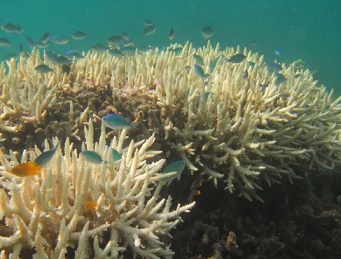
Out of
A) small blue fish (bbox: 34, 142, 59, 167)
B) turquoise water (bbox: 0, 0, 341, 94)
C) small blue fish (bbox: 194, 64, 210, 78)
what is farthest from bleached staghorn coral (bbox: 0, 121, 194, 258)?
turquoise water (bbox: 0, 0, 341, 94)

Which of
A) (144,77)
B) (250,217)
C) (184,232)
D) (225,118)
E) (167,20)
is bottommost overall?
(184,232)

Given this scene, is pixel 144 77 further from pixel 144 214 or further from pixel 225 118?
pixel 144 214

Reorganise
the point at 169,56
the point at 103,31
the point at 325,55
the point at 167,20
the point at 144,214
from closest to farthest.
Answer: the point at 144,214
the point at 169,56
the point at 325,55
the point at 103,31
the point at 167,20

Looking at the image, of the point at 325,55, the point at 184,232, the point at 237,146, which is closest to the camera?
the point at 184,232

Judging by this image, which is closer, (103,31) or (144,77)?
(144,77)

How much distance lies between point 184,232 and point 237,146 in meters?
1.26

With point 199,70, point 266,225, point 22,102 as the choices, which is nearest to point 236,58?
point 199,70

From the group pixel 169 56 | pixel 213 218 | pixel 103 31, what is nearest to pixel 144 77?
pixel 169 56

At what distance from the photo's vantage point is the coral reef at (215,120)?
3.77 m

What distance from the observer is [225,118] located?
375cm

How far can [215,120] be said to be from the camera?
13.1ft

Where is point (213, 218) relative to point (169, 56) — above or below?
below

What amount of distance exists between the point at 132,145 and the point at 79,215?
90 centimetres

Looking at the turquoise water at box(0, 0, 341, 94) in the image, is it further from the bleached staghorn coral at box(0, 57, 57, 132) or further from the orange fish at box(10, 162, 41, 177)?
the orange fish at box(10, 162, 41, 177)
